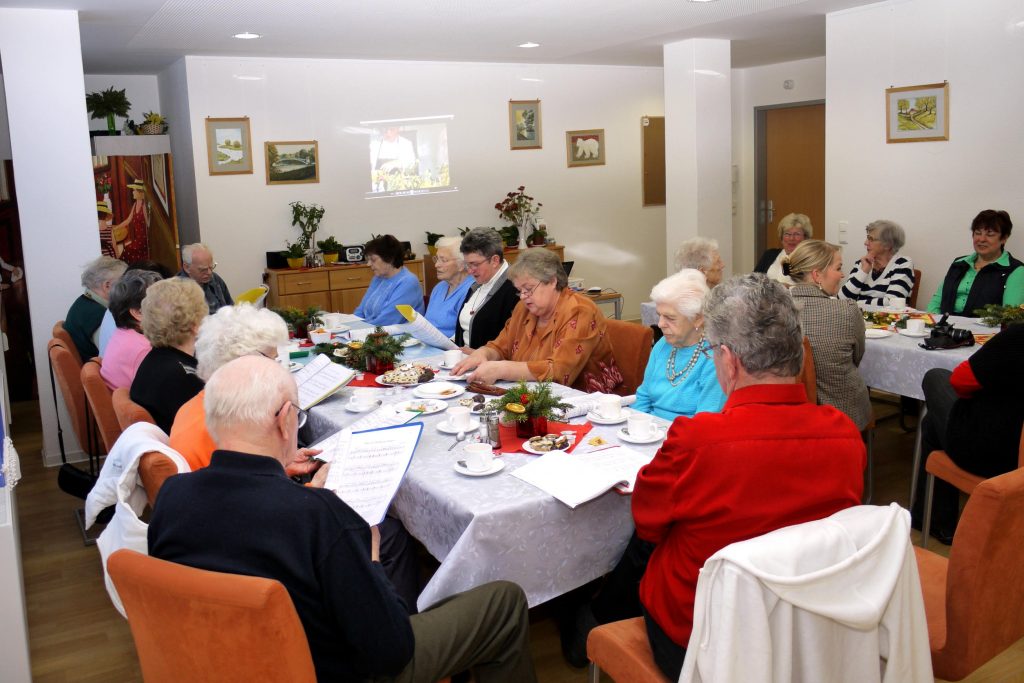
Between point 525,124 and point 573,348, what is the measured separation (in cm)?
579

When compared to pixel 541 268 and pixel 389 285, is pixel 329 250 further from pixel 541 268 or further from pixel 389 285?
pixel 541 268

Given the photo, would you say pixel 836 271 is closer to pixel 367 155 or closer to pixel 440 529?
pixel 440 529

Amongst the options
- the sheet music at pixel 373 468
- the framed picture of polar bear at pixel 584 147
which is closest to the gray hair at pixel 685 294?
the sheet music at pixel 373 468

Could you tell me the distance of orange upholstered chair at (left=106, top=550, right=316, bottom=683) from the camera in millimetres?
1621

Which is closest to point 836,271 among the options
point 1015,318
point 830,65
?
point 1015,318

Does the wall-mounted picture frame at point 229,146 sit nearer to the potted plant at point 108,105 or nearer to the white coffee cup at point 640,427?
the potted plant at point 108,105

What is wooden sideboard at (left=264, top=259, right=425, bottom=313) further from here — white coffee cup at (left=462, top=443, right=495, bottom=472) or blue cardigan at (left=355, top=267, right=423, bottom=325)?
white coffee cup at (left=462, top=443, right=495, bottom=472)

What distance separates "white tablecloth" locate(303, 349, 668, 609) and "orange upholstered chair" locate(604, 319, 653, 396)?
1.28 meters

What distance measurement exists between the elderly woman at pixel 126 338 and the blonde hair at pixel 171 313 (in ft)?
2.12

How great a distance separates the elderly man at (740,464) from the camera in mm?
1898

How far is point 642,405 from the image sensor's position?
3.42 m

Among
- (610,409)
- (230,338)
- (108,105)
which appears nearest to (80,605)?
(230,338)

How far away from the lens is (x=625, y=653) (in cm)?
217

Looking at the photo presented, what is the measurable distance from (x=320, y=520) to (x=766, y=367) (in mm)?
1028
